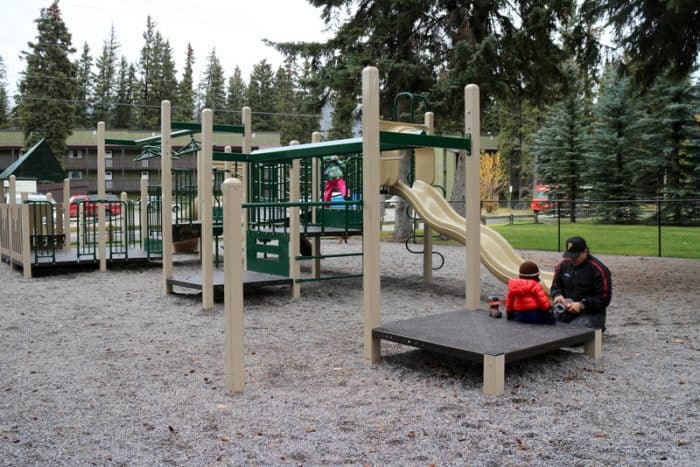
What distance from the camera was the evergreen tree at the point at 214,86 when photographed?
77.4m

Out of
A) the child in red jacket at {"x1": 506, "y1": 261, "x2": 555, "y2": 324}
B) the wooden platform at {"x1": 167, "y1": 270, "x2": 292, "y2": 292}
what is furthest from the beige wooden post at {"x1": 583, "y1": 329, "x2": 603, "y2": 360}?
the wooden platform at {"x1": 167, "y1": 270, "x2": 292, "y2": 292}

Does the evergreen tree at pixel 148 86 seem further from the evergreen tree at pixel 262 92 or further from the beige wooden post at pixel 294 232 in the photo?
the beige wooden post at pixel 294 232

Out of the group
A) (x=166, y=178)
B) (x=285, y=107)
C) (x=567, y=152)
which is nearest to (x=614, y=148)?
(x=567, y=152)

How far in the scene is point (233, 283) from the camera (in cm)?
473

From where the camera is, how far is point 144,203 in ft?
45.0

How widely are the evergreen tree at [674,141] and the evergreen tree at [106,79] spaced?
5571 centimetres

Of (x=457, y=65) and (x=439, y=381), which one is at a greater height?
(x=457, y=65)

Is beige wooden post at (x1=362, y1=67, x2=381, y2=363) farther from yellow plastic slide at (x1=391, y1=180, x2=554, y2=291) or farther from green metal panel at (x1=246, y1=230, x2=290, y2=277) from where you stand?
green metal panel at (x1=246, y1=230, x2=290, y2=277)

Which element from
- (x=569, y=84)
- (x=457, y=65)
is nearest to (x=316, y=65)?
(x=457, y=65)

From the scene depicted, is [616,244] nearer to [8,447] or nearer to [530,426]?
[530,426]

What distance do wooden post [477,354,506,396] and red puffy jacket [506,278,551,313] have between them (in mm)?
1154

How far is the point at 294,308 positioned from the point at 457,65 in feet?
33.9

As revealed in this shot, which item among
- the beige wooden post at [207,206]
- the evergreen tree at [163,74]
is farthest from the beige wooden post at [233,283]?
the evergreen tree at [163,74]

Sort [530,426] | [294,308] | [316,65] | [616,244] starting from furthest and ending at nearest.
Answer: [316,65] → [616,244] → [294,308] → [530,426]
